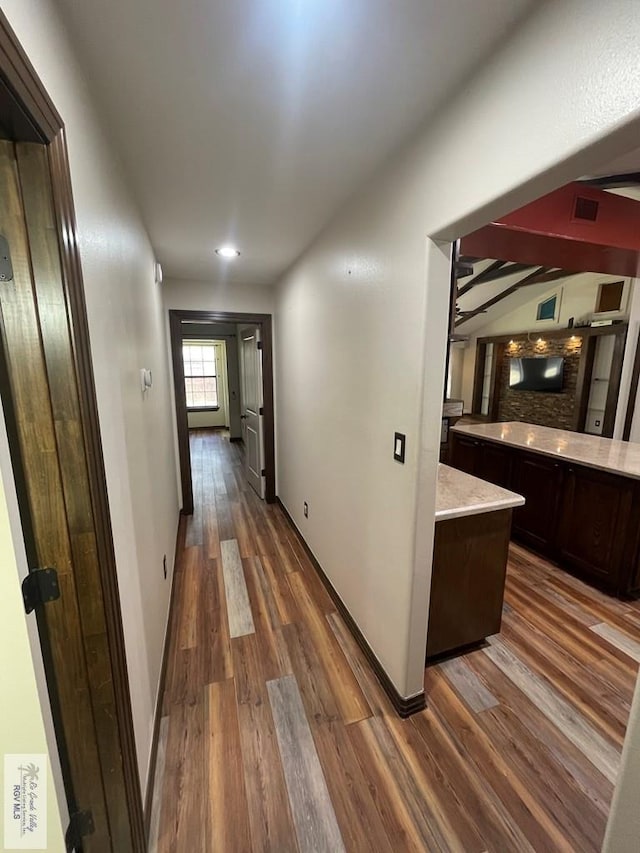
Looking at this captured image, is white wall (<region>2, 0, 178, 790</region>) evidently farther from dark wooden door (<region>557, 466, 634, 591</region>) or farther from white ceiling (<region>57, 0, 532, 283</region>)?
dark wooden door (<region>557, 466, 634, 591</region>)

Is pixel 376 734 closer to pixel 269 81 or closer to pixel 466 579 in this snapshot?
pixel 466 579

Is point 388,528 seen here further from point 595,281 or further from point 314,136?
point 595,281

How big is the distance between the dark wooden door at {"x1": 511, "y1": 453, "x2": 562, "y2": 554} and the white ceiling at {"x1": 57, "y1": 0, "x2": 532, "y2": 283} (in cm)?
247

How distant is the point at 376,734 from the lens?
59.1 inches

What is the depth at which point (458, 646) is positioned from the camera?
1894mm

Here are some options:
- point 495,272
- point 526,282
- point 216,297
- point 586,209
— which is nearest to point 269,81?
point 586,209

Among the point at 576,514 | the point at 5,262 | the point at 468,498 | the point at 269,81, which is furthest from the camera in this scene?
the point at 576,514

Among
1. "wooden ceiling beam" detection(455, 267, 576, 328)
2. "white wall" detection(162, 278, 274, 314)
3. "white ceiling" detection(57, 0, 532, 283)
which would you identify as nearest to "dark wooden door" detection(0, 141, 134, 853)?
"white ceiling" detection(57, 0, 532, 283)

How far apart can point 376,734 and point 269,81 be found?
97.2 inches

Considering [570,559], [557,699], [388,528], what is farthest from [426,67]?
[570,559]

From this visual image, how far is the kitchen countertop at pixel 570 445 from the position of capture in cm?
236

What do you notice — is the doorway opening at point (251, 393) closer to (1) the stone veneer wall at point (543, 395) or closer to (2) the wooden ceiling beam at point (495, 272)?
(2) the wooden ceiling beam at point (495, 272)

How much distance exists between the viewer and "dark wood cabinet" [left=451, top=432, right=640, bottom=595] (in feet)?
7.50

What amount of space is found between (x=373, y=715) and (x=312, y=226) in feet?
8.78
